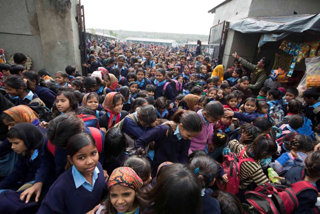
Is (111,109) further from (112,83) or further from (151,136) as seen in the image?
(112,83)

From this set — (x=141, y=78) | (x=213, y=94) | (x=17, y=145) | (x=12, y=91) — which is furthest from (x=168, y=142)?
(x=141, y=78)

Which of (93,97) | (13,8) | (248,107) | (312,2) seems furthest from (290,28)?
(13,8)

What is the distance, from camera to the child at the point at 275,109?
10.9ft

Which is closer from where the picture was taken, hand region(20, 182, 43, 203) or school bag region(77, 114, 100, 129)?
hand region(20, 182, 43, 203)

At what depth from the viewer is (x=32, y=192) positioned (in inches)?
57.1

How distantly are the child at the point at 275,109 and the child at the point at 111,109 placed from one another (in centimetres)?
305

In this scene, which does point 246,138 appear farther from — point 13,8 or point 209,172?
point 13,8

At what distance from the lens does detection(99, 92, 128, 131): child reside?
2.37 metres

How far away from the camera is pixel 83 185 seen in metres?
1.29

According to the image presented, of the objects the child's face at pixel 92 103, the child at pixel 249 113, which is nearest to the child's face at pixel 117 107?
the child's face at pixel 92 103

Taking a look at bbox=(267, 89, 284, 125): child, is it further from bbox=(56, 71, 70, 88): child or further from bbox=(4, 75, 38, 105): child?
bbox=(56, 71, 70, 88): child

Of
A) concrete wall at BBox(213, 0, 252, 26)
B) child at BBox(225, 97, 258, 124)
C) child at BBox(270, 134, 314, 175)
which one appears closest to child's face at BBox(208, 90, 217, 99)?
child at BBox(225, 97, 258, 124)

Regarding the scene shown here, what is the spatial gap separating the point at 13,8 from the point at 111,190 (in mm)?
6715

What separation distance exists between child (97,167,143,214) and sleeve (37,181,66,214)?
29 centimetres
